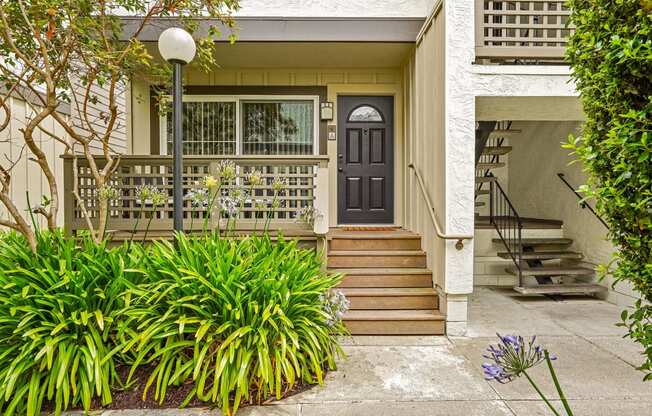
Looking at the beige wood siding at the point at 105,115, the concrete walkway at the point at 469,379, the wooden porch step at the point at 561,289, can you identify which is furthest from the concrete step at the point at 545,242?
the beige wood siding at the point at 105,115

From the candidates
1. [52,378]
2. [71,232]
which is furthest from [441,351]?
[71,232]

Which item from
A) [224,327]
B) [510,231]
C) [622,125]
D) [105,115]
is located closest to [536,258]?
[510,231]

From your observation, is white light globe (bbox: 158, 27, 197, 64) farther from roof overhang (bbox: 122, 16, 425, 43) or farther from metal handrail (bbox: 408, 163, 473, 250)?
metal handrail (bbox: 408, 163, 473, 250)

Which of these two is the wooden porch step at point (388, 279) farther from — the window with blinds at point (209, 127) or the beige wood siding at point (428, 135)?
the window with blinds at point (209, 127)

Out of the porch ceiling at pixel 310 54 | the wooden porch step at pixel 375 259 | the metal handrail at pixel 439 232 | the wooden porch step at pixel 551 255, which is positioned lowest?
the wooden porch step at pixel 551 255

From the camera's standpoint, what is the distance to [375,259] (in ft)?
15.5

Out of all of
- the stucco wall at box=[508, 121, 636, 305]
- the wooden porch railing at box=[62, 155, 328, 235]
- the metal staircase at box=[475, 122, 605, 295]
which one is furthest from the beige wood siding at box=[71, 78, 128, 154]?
the stucco wall at box=[508, 121, 636, 305]

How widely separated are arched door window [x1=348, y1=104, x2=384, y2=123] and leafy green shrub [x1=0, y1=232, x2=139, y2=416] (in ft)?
14.2

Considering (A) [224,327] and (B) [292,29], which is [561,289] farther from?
(B) [292,29]

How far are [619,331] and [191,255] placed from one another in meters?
4.53

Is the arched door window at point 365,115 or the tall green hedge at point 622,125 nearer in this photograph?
the tall green hedge at point 622,125

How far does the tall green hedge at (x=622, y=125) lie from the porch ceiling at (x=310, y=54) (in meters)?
3.76

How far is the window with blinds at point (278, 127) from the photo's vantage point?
6.09 metres

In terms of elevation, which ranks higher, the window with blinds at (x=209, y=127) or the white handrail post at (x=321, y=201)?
the window with blinds at (x=209, y=127)
